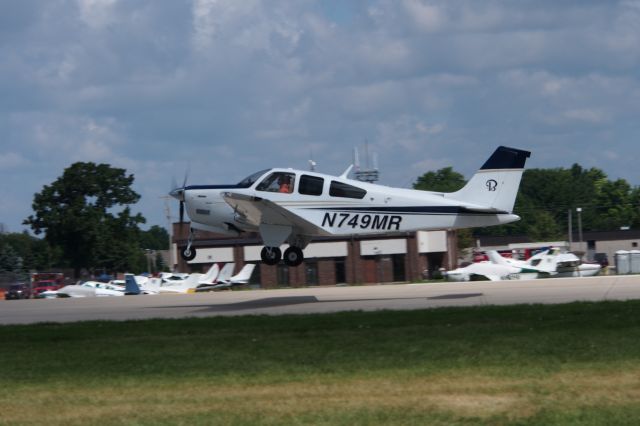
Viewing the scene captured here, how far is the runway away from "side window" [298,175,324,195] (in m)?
3.11

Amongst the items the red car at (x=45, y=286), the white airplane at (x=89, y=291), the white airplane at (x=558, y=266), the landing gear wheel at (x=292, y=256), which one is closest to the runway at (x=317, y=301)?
the landing gear wheel at (x=292, y=256)

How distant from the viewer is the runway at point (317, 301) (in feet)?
79.3

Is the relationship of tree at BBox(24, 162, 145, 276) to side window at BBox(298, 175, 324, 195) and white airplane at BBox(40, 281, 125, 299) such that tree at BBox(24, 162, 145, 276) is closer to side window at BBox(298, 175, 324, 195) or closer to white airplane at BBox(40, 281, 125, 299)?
white airplane at BBox(40, 281, 125, 299)

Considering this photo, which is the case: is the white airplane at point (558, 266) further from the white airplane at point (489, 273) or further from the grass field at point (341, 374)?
the grass field at point (341, 374)

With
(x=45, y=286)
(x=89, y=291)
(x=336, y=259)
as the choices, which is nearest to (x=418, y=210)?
(x=89, y=291)

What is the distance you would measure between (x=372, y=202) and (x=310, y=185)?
5.80 feet

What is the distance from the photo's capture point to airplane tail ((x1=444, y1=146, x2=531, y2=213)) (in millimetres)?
25219

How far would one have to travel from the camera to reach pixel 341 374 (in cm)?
1212

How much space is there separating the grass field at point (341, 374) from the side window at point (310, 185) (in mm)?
7270

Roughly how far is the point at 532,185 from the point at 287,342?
145277 mm

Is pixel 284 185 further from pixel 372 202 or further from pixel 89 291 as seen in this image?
pixel 89 291

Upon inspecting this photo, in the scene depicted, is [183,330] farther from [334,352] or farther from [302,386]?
[302,386]

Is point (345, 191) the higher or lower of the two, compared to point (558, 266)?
higher

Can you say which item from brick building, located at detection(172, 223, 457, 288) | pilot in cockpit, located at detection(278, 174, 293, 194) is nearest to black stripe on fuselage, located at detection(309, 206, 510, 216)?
pilot in cockpit, located at detection(278, 174, 293, 194)
